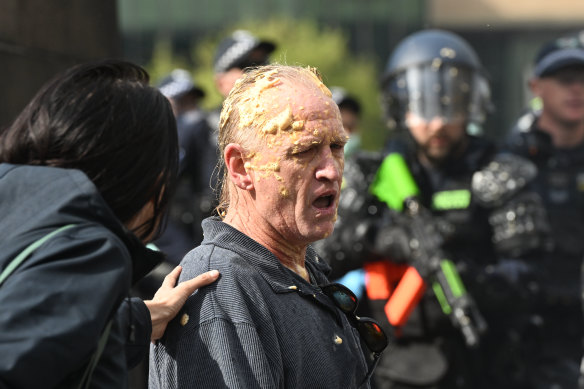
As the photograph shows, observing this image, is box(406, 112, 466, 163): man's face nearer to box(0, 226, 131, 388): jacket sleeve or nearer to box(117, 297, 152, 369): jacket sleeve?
box(117, 297, 152, 369): jacket sleeve

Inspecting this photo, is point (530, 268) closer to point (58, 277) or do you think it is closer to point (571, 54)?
point (571, 54)

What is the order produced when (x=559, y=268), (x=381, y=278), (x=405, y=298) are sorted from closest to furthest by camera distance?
1. (x=405, y=298)
2. (x=381, y=278)
3. (x=559, y=268)

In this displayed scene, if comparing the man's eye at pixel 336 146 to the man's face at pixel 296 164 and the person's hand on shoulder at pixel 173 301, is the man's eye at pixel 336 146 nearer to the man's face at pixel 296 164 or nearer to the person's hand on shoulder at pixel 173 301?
the man's face at pixel 296 164

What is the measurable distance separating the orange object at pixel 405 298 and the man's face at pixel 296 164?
2.76m

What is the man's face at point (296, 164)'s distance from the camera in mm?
2490

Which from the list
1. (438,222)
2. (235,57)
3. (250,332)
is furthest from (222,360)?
(235,57)

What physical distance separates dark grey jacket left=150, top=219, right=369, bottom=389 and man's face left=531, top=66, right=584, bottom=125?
15.0 feet

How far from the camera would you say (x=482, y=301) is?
5.70 meters

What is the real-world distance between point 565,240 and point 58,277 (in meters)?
4.95

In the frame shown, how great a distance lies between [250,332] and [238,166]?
0.46 m

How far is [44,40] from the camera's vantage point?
5285 millimetres

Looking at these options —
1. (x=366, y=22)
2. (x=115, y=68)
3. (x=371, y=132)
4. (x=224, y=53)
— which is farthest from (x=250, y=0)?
(x=115, y=68)

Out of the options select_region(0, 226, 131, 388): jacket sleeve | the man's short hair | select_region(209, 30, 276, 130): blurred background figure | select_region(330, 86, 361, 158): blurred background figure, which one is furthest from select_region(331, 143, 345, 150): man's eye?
select_region(330, 86, 361, 158): blurred background figure

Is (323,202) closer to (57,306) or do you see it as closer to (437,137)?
(57,306)
